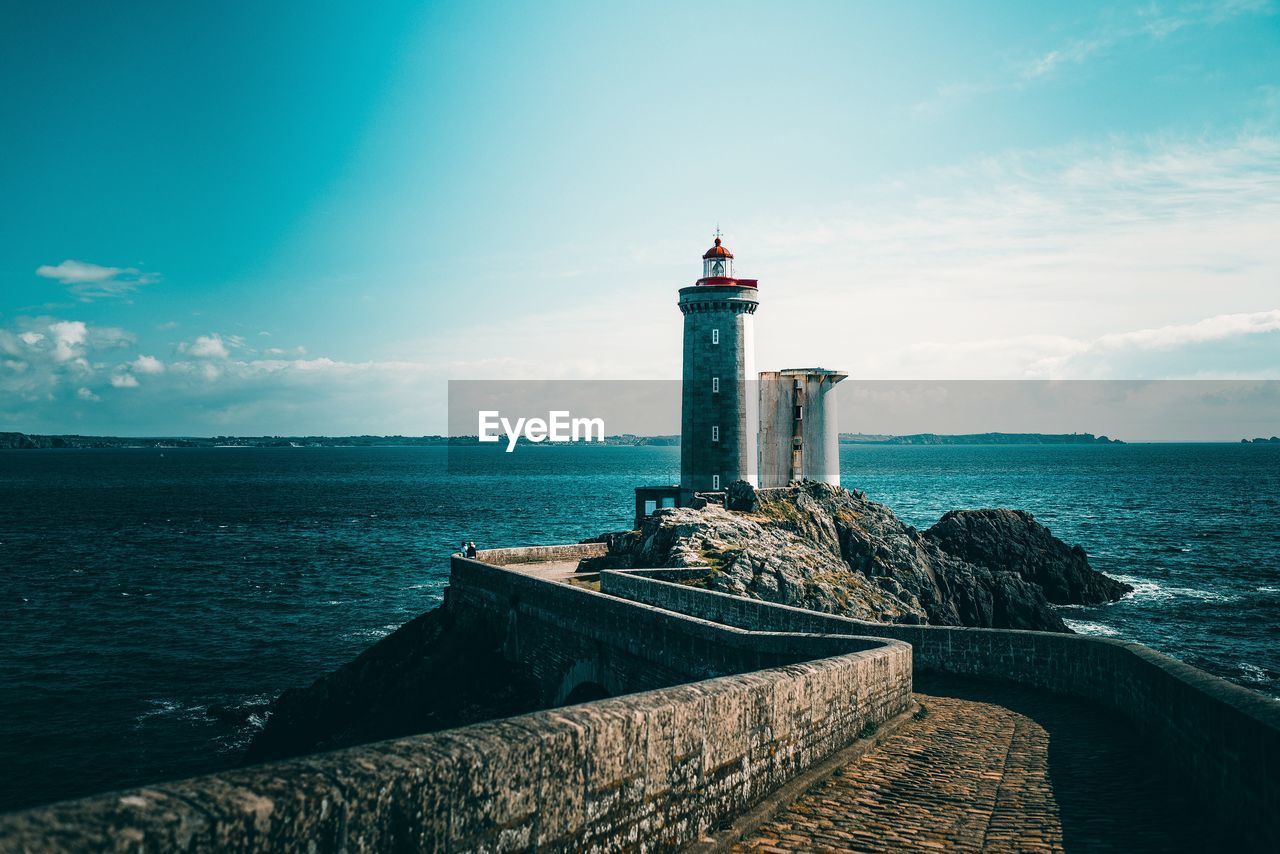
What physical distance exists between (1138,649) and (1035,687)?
238 centimetres

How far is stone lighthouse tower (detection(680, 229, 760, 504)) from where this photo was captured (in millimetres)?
37062

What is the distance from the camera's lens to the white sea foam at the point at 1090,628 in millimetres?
35656

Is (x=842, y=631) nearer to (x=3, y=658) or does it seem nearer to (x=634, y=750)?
(x=634, y=750)

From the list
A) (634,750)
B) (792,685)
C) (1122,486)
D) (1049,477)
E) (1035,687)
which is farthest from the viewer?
(1049,477)

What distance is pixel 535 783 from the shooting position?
5488mm

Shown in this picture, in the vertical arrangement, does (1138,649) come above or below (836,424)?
below

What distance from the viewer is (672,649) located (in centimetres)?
1534

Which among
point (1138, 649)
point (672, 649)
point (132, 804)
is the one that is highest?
point (132, 804)

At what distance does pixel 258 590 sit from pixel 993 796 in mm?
43451

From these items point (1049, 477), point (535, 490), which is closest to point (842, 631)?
point (535, 490)

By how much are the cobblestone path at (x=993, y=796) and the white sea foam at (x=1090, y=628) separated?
1099 inches

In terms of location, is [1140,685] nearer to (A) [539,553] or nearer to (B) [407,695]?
(B) [407,695]

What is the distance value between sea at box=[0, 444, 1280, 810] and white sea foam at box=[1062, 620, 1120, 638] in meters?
0.22

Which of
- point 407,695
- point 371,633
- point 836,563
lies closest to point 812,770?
point 407,695
